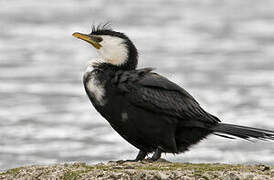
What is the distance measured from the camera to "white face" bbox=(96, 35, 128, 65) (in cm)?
1159

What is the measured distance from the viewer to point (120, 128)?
11078 mm

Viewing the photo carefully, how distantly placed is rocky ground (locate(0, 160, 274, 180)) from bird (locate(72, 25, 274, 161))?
561 mm

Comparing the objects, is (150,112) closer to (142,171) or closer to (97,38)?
(97,38)

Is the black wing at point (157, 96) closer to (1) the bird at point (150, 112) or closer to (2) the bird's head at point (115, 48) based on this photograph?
(1) the bird at point (150, 112)

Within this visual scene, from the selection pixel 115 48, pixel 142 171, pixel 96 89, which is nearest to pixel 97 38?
pixel 115 48

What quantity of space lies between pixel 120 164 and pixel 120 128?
32.8 inches

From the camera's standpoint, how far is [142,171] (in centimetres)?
966

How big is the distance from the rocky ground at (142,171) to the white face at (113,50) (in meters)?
1.53

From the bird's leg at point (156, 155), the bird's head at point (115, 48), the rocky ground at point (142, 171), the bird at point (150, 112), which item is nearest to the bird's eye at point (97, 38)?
the bird's head at point (115, 48)

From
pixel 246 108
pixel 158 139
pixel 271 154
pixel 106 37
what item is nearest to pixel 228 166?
pixel 158 139

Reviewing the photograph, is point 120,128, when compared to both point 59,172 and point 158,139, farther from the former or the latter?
point 59,172

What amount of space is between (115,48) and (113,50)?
4cm

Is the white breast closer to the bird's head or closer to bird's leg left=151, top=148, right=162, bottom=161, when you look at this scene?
the bird's head

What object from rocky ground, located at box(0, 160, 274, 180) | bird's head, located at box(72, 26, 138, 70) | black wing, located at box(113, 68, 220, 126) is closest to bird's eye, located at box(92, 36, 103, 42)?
bird's head, located at box(72, 26, 138, 70)
